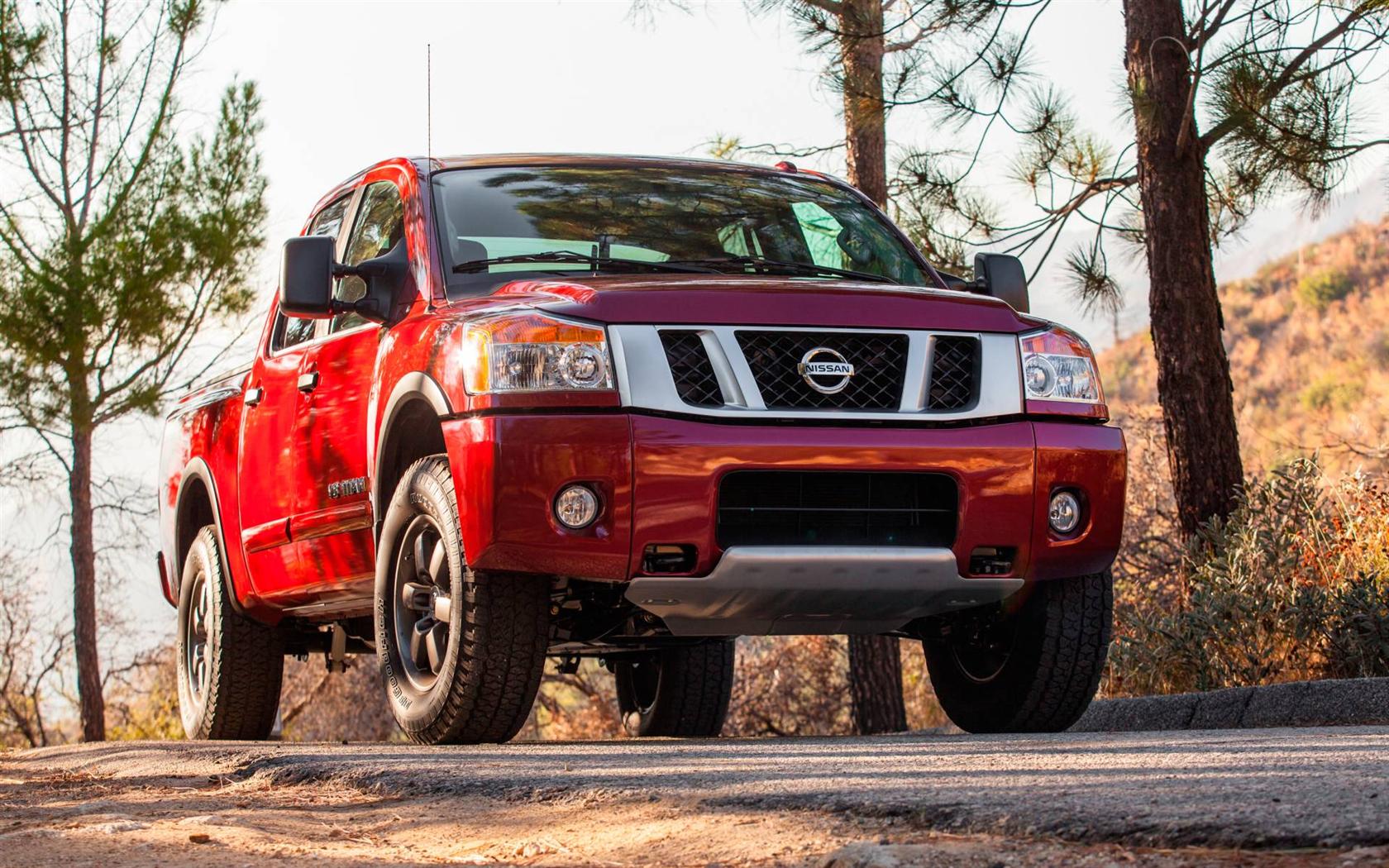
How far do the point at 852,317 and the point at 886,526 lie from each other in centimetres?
63

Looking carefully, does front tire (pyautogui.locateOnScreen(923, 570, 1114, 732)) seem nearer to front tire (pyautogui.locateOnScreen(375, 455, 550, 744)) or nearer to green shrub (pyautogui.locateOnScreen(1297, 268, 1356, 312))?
front tire (pyautogui.locateOnScreen(375, 455, 550, 744))

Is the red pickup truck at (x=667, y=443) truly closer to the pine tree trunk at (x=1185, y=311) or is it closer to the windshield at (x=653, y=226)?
the windshield at (x=653, y=226)

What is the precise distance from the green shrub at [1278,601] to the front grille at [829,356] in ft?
12.6

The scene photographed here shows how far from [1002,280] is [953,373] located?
1.35 meters

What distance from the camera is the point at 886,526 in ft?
18.0

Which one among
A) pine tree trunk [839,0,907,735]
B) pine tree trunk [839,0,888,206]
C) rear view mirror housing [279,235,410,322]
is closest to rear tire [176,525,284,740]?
rear view mirror housing [279,235,410,322]

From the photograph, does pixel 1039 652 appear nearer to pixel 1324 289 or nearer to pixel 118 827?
pixel 118 827

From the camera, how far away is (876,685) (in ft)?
51.6


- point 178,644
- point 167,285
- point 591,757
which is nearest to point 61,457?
point 167,285

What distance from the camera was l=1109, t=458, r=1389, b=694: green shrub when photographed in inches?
332

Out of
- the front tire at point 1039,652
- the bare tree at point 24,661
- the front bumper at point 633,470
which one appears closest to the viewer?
the front bumper at point 633,470

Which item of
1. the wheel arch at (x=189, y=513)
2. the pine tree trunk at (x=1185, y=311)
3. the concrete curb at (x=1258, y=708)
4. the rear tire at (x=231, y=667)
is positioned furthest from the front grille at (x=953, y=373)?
the pine tree trunk at (x=1185, y=311)

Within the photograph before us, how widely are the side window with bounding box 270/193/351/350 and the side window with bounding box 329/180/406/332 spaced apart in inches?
10.9

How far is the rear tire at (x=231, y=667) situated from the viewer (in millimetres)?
7871
